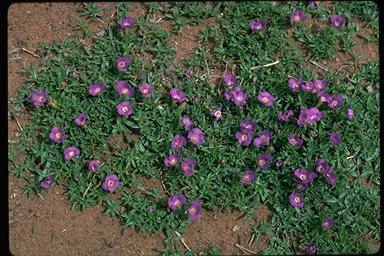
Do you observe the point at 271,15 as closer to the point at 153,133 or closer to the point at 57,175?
the point at 153,133

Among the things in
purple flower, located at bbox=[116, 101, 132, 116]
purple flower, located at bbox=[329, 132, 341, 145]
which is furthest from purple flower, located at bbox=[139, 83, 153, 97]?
purple flower, located at bbox=[329, 132, 341, 145]

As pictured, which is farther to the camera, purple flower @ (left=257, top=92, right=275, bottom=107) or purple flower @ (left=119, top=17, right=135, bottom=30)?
purple flower @ (left=119, top=17, right=135, bottom=30)

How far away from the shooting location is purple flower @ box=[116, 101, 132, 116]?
10.8 feet

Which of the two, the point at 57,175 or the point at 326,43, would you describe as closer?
the point at 57,175

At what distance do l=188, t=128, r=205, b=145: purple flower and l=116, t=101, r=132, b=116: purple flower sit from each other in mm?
401

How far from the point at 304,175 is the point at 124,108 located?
117cm

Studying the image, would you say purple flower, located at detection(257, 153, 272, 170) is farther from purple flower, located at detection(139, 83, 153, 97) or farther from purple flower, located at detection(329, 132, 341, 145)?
purple flower, located at detection(139, 83, 153, 97)

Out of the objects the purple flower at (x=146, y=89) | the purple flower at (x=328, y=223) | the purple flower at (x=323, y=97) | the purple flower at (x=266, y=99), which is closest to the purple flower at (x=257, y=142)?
the purple flower at (x=266, y=99)

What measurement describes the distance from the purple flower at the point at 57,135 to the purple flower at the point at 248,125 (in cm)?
110

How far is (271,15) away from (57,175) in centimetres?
180

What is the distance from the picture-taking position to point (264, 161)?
324 cm

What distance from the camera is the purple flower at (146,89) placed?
337cm

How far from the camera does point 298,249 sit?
10.3 feet

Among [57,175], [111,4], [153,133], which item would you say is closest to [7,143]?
[57,175]
